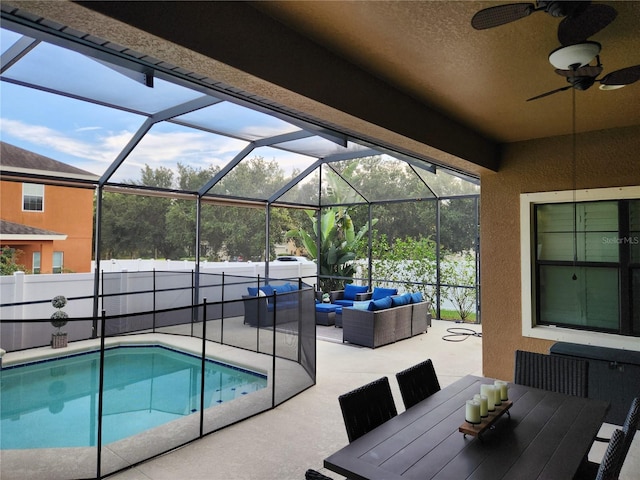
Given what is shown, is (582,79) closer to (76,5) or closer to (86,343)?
(76,5)

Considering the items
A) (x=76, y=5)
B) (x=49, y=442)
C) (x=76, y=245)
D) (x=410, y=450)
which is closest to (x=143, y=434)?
(x=49, y=442)

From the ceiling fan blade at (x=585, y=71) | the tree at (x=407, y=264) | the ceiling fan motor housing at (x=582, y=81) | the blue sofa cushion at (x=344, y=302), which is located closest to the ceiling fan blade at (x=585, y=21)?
the ceiling fan blade at (x=585, y=71)

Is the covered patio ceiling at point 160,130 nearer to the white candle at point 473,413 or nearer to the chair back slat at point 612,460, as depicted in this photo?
the white candle at point 473,413

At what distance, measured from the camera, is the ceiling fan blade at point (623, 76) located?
8.18 feet

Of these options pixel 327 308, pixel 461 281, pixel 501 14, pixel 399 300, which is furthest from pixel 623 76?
pixel 461 281

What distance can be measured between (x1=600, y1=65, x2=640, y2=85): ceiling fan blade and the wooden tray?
2.19 metres

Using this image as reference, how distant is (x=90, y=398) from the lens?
452cm

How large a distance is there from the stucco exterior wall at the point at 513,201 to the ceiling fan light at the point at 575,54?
2647 mm

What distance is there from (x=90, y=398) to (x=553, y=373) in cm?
462

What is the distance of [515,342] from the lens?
5336 millimetres

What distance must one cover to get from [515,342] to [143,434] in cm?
446


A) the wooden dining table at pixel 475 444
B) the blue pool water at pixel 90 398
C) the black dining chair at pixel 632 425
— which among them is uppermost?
the black dining chair at pixel 632 425

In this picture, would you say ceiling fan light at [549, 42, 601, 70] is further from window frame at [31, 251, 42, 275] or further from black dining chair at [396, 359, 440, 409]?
window frame at [31, 251, 42, 275]

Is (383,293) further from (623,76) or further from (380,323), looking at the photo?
(623,76)
